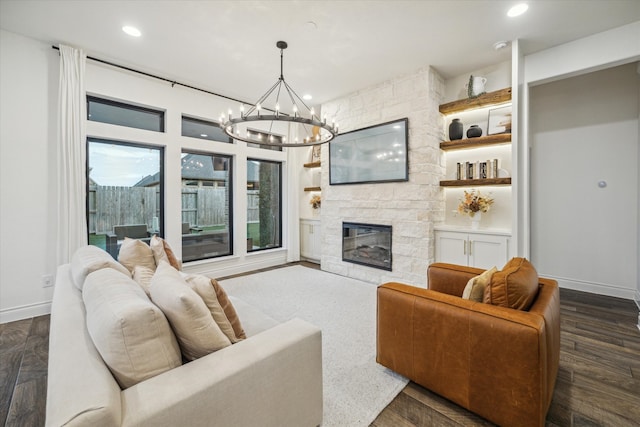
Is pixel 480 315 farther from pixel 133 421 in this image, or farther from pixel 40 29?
pixel 40 29

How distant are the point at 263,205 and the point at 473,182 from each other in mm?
3686

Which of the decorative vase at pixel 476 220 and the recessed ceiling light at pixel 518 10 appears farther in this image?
the decorative vase at pixel 476 220

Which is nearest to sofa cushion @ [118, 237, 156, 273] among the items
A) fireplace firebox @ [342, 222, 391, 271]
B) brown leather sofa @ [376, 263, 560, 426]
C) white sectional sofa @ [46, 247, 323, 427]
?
white sectional sofa @ [46, 247, 323, 427]

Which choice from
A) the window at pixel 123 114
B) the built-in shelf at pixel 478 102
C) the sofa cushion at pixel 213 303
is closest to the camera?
the sofa cushion at pixel 213 303

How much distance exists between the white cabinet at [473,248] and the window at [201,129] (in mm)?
3829

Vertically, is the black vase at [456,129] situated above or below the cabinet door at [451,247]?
above

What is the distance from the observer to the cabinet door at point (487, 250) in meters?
3.32

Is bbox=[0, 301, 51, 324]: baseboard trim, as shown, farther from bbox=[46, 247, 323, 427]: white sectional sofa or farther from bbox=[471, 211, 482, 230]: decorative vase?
bbox=[471, 211, 482, 230]: decorative vase

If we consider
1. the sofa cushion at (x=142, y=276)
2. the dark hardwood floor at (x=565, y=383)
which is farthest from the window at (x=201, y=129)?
the dark hardwood floor at (x=565, y=383)

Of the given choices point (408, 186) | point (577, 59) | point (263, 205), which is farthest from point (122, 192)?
point (577, 59)

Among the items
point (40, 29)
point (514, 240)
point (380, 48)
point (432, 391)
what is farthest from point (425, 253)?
point (40, 29)

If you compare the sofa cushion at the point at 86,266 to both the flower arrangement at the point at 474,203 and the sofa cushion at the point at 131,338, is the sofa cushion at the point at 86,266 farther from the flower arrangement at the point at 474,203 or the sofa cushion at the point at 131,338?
the flower arrangement at the point at 474,203

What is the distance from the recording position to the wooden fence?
3.63 m

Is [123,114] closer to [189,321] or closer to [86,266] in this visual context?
[86,266]
